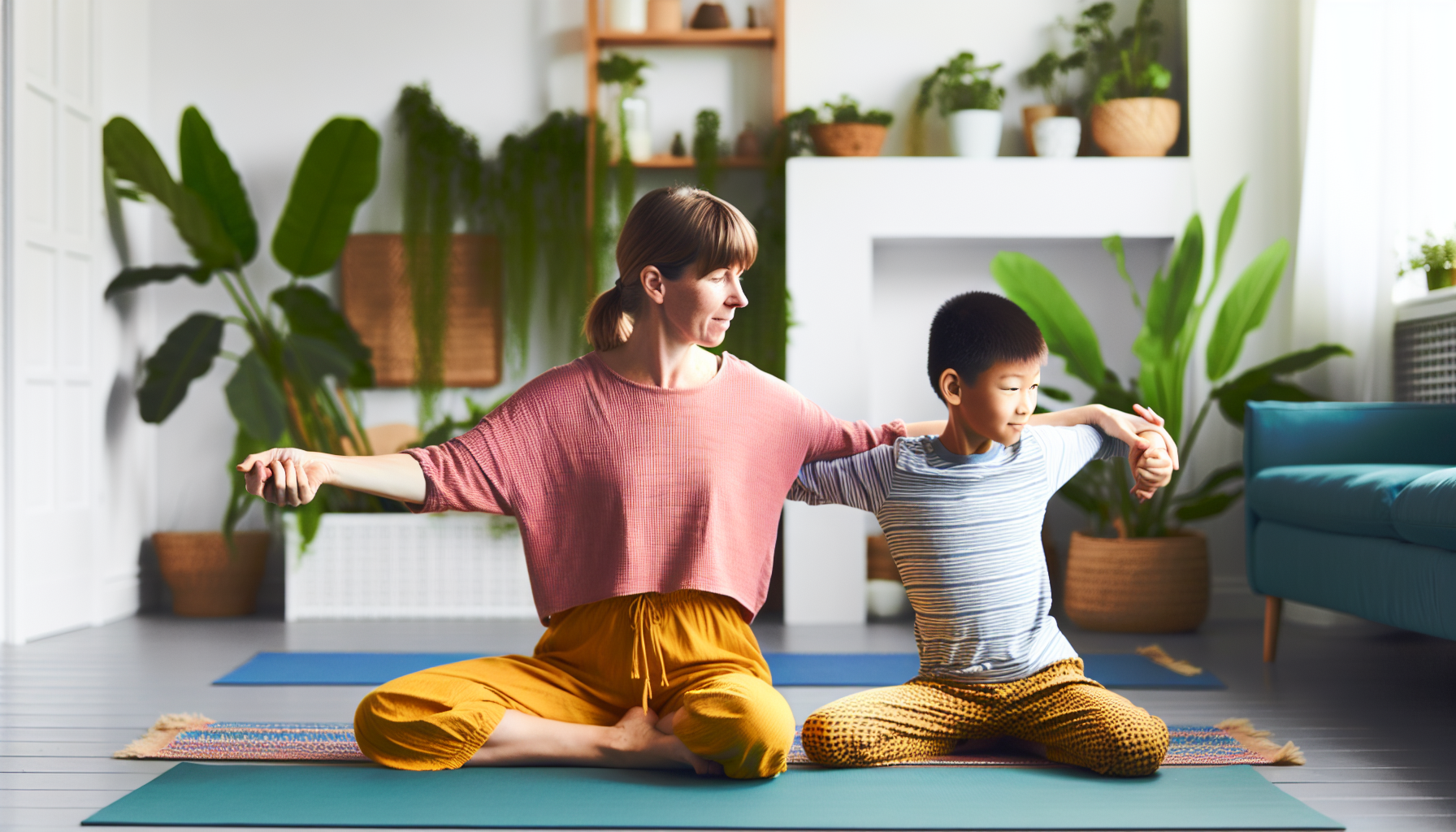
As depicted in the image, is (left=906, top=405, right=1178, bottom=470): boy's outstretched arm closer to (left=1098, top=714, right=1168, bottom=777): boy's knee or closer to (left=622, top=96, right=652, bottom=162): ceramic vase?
(left=1098, top=714, right=1168, bottom=777): boy's knee

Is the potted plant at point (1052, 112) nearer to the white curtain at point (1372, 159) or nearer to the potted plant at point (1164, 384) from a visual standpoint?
the potted plant at point (1164, 384)

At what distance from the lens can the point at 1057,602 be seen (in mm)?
3809

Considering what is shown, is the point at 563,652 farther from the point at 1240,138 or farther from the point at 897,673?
the point at 1240,138

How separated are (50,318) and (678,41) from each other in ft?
6.86

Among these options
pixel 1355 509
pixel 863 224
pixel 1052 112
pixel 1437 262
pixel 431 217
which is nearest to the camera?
pixel 1355 509

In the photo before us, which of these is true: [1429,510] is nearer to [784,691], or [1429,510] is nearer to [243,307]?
[784,691]

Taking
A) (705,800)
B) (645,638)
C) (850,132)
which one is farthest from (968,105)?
(705,800)

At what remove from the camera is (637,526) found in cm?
173

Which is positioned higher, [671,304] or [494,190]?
[494,190]

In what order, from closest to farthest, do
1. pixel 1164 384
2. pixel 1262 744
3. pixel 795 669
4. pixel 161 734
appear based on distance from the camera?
pixel 1262 744
pixel 161 734
pixel 795 669
pixel 1164 384

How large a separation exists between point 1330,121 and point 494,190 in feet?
8.52

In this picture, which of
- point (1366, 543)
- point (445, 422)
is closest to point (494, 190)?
point (445, 422)

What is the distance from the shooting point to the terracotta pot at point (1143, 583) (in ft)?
10.6

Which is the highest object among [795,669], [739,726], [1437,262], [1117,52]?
[1117,52]
